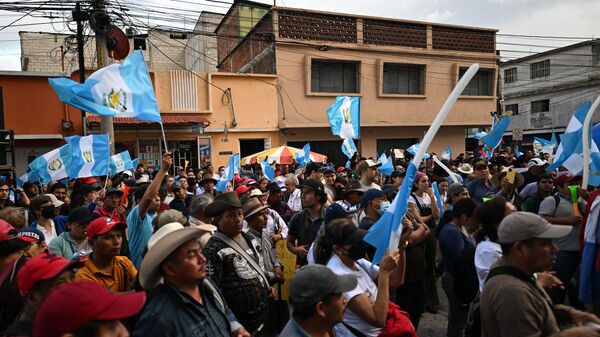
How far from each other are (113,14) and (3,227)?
1117 centimetres

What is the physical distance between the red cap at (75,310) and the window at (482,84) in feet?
82.8

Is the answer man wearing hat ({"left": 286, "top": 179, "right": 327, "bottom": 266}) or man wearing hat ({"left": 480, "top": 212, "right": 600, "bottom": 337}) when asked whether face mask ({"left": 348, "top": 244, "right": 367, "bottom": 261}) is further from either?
man wearing hat ({"left": 286, "top": 179, "right": 327, "bottom": 266})

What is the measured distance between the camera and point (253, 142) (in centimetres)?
2036

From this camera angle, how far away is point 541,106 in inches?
1403

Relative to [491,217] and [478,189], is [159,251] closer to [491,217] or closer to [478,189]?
[491,217]

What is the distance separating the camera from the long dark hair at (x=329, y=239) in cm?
287

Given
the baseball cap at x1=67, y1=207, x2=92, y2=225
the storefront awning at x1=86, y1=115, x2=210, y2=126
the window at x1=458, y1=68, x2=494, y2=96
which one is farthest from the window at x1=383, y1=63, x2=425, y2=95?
the baseball cap at x1=67, y1=207, x2=92, y2=225

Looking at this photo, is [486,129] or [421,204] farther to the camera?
[486,129]

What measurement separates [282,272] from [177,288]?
5.28ft

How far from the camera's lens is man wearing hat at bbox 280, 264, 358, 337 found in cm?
205

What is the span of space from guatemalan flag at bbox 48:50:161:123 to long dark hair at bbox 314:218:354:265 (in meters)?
3.05

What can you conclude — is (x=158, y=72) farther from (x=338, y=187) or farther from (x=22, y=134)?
(x=338, y=187)

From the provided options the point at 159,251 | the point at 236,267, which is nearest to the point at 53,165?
the point at 236,267

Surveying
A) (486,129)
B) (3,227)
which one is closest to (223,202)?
(3,227)
